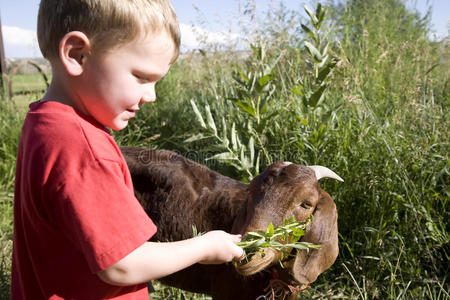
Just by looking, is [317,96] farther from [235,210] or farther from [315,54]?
[235,210]

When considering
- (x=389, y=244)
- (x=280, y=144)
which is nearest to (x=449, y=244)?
(x=389, y=244)

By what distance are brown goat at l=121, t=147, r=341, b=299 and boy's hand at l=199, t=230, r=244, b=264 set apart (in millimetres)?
410

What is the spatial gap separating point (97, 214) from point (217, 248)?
17.7 inches

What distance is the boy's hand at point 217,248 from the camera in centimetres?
138

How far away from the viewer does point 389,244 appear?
3.30 m

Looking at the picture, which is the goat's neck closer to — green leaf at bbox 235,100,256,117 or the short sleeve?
green leaf at bbox 235,100,256,117

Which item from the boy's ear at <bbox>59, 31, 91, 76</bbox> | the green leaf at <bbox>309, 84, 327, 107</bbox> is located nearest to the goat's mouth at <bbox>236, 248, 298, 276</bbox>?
the boy's ear at <bbox>59, 31, 91, 76</bbox>

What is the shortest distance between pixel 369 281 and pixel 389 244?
0.32 metres

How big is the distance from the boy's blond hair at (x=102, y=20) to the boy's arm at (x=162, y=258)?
59 centimetres

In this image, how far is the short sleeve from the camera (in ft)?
3.64

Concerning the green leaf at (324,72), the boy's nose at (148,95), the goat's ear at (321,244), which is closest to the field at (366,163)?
the green leaf at (324,72)

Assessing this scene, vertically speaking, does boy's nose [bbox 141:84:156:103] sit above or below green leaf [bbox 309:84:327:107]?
above

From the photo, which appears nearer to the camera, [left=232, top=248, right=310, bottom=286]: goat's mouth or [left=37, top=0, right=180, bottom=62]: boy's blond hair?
[left=37, top=0, right=180, bottom=62]: boy's blond hair

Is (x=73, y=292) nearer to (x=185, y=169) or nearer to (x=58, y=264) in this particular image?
(x=58, y=264)
